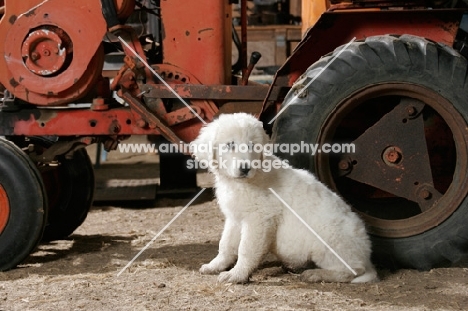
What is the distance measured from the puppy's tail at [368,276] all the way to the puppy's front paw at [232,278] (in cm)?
52

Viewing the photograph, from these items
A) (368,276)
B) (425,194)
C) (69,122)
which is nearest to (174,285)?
(368,276)

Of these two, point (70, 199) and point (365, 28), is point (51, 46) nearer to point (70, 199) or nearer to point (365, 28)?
point (70, 199)

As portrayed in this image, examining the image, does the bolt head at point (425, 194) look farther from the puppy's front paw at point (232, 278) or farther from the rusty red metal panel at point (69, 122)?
the rusty red metal panel at point (69, 122)

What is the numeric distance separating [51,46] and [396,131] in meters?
1.96

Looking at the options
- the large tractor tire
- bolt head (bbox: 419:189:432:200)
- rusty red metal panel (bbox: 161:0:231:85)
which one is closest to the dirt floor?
the large tractor tire

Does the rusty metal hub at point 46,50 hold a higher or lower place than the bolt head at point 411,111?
higher

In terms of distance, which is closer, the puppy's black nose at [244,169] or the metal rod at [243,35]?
the puppy's black nose at [244,169]

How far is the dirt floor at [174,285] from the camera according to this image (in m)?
3.54

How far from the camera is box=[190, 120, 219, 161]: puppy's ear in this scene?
3.72 metres

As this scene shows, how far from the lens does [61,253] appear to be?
15.3 ft

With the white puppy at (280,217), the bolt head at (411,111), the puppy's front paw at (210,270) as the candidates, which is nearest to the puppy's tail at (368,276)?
the white puppy at (280,217)

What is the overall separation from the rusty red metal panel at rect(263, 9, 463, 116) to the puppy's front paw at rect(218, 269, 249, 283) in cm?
101

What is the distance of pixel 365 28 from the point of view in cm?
433

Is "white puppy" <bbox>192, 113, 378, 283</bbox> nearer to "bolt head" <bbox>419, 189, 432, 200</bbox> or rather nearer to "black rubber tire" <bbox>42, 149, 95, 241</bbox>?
"bolt head" <bbox>419, 189, 432, 200</bbox>
